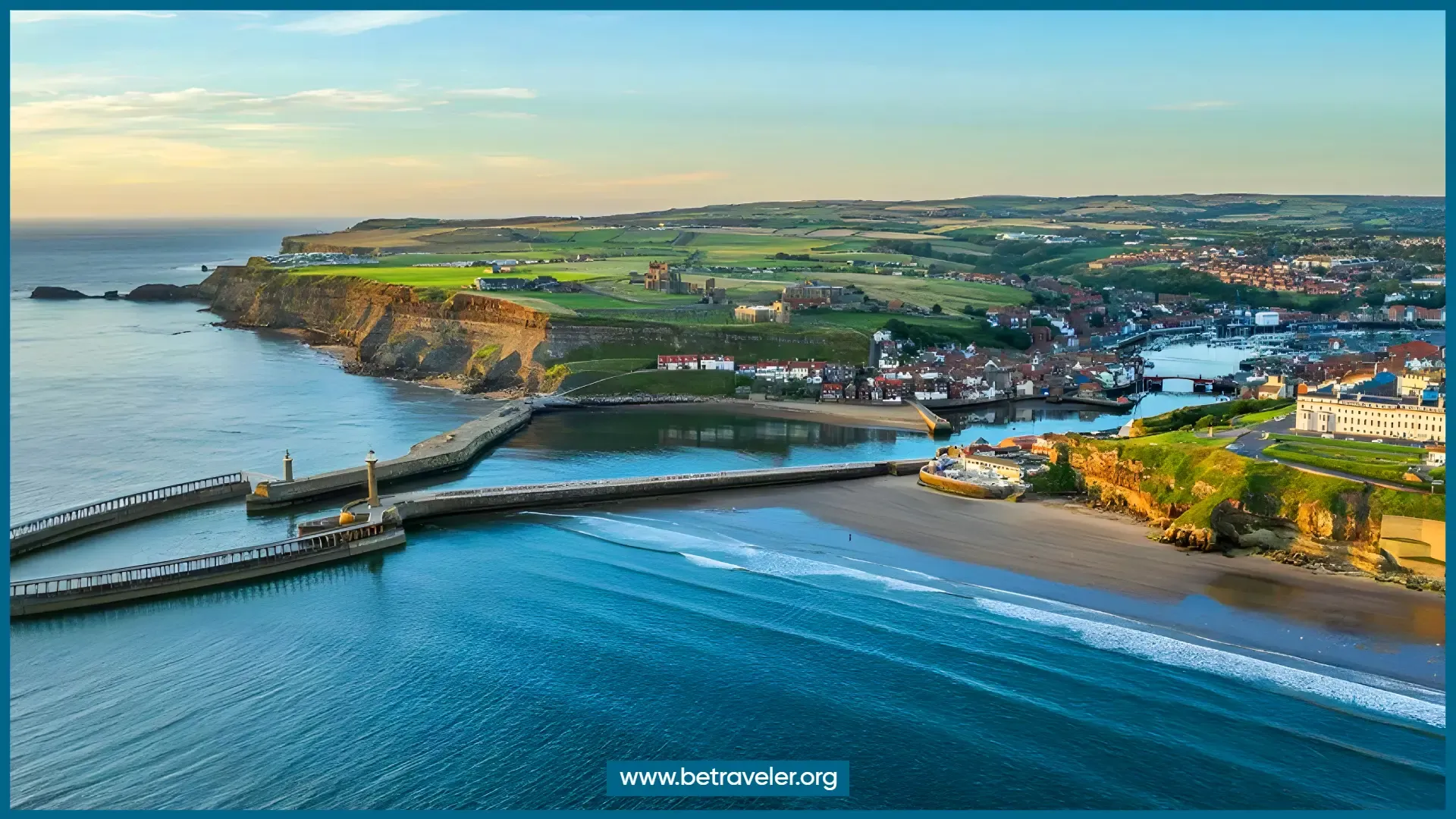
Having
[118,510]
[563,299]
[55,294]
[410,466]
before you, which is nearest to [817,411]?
[410,466]

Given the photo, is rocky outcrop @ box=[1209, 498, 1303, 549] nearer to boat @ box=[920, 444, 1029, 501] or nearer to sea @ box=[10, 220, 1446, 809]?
sea @ box=[10, 220, 1446, 809]

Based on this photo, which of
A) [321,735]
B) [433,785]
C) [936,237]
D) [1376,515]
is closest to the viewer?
[433,785]

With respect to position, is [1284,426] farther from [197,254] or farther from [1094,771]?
[197,254]

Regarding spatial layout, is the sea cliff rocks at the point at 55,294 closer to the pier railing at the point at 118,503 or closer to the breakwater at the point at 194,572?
the pier railing at the point at 118,503

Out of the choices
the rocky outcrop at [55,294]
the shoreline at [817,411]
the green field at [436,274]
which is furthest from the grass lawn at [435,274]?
the shoreline at [817,411]

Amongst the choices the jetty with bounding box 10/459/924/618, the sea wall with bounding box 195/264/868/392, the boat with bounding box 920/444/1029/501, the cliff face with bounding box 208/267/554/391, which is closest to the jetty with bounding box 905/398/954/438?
the jetty with bounding box 10/459/924/618

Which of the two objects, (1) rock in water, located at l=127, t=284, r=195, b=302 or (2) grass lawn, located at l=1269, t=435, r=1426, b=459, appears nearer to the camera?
(2) grass lawn, located at l=1269, t=435, r=1426, b=459

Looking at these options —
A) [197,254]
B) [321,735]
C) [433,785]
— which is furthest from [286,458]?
[197,254]
